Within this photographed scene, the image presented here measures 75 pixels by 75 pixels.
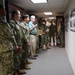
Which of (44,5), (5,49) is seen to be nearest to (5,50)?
(5,49)

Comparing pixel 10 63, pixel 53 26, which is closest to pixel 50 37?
pixel 53 26

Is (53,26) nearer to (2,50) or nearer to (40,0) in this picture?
(40,0)

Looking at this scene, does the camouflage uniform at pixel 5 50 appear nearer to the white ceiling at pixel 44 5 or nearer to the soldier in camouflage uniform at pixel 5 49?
the soldier in camouflage uniform at pixel 5 49

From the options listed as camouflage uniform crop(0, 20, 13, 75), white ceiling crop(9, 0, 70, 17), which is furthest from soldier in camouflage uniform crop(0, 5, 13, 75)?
white ceiling crop(9, 0, 70, 17)

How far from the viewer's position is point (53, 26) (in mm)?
9859

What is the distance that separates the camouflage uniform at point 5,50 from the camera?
96.6 inches

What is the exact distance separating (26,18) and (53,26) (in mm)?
5417

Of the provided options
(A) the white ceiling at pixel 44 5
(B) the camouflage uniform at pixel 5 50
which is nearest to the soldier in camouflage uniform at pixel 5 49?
(B) the camouflage uniform at pixel 5 50

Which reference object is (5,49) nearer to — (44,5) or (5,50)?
(5,50)

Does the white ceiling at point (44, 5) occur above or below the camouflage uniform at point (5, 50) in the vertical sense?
above

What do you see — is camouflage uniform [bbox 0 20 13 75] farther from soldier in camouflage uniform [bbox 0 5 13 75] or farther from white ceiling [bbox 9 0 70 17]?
white ceiling [bbox 9 0 70 17]

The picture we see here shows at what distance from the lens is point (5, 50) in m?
2.48

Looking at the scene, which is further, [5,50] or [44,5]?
[44,5]

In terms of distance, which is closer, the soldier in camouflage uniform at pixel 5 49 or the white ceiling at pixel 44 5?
the soldier in camouflage uniform at pixel 5 49
